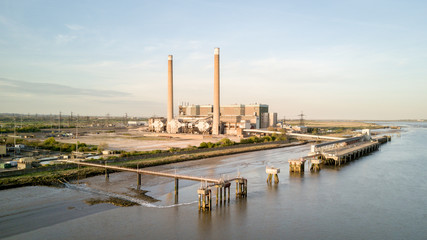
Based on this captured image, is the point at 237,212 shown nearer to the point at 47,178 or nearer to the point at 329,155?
the point at 47,178

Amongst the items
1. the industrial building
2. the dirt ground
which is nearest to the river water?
the dirt ground

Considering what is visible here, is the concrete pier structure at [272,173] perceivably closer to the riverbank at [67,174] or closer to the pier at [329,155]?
the pier at [329,155]

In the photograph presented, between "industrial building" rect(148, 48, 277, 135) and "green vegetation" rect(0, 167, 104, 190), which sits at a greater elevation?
"industrial building" rect(148, 48, 277, 135)

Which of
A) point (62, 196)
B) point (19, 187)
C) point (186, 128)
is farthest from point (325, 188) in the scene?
point (186, 128)

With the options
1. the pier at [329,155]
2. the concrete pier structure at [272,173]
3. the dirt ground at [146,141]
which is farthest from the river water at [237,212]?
the dirt ground at [146,141]

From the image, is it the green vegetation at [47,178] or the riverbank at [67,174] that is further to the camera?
the riverbank at [67,174]

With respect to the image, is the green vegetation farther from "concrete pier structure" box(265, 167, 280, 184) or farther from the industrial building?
the industrial building

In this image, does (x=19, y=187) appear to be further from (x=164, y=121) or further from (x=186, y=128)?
(x=164, y=121)
